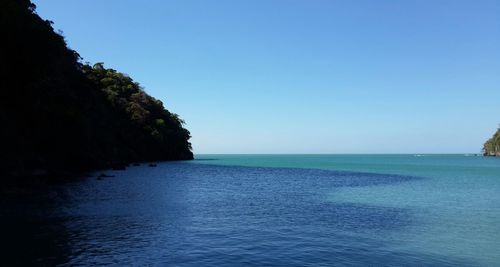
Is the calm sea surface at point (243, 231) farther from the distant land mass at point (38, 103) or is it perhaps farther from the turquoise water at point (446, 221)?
the distant land mass at point (38, 103)

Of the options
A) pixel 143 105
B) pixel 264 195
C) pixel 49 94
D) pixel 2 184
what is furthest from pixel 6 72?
pixel 143 105

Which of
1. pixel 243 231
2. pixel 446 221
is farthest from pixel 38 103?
pixel 446 221

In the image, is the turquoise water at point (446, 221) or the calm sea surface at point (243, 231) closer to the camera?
the calm sea surface at point (243, 231)

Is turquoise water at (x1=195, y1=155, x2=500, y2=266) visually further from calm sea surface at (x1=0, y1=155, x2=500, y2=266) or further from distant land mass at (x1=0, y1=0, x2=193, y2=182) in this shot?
distant land mass at (x1=0, y1=0, x2=193, y2=182)

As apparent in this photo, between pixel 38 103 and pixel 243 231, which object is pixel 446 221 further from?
pixel 38 103

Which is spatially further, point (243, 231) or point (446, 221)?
point (446, 221)

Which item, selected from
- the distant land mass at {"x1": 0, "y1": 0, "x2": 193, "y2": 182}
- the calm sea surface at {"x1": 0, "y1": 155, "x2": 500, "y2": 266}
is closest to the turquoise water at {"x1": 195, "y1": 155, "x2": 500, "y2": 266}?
the calm sea surface at {"x1": 0, "y1": 155, "x2": 500, "y2": 266}

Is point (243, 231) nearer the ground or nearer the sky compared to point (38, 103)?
nearer the ground

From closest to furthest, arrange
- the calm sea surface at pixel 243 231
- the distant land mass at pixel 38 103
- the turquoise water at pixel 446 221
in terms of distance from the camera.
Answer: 1. the calm sea surface at pixel 243 231
2. the turquoise water at pixel 446 221
3. the distant land mass at pixel 38 103

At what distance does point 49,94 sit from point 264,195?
106 ft

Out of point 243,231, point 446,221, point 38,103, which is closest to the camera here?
point 243,231

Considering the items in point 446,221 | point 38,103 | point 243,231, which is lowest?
point 446,221

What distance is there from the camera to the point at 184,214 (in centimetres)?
3400

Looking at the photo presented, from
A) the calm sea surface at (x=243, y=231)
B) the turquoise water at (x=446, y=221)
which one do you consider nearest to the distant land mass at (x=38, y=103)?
the calm sea surface at (x=243, y=231)
